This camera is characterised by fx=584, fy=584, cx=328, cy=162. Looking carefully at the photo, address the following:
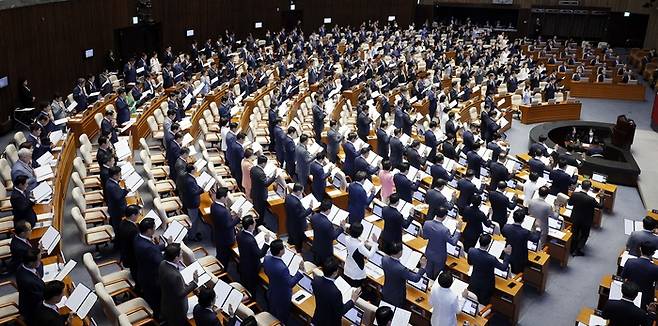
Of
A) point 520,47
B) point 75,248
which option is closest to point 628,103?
point 520,47

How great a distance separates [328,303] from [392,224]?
2.81 metres

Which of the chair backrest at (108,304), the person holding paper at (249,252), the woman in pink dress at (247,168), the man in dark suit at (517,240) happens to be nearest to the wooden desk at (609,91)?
the man in dark suit at (517,240)

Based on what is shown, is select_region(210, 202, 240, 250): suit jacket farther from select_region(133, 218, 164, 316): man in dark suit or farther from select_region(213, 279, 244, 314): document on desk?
select_region(213, 279, 244, 314): document on desk

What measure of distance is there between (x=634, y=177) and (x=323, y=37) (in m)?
22.0

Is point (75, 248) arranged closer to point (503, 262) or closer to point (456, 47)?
point (503, 262)

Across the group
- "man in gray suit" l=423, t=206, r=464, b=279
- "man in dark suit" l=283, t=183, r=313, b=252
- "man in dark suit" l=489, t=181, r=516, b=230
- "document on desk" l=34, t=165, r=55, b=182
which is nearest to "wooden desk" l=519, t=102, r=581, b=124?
"man in dark suit" l=489, t=181, r=516, b=230

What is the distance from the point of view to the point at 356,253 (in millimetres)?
8828

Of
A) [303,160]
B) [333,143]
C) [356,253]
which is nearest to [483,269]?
[356,253]

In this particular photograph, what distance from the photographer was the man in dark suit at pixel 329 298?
756 cm

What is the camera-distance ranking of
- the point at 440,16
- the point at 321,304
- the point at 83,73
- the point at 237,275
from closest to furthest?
the point at 321,304, the point at 237,275, the point at 83,73, the point at 440,16

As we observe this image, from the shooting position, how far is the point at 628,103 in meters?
26.6

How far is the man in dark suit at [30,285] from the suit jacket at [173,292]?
1.53 metres

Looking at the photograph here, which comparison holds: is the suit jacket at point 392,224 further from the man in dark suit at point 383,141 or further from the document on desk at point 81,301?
the man in dark suit at point 383,141

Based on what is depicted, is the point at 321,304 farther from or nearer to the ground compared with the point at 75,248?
farther from the ground
